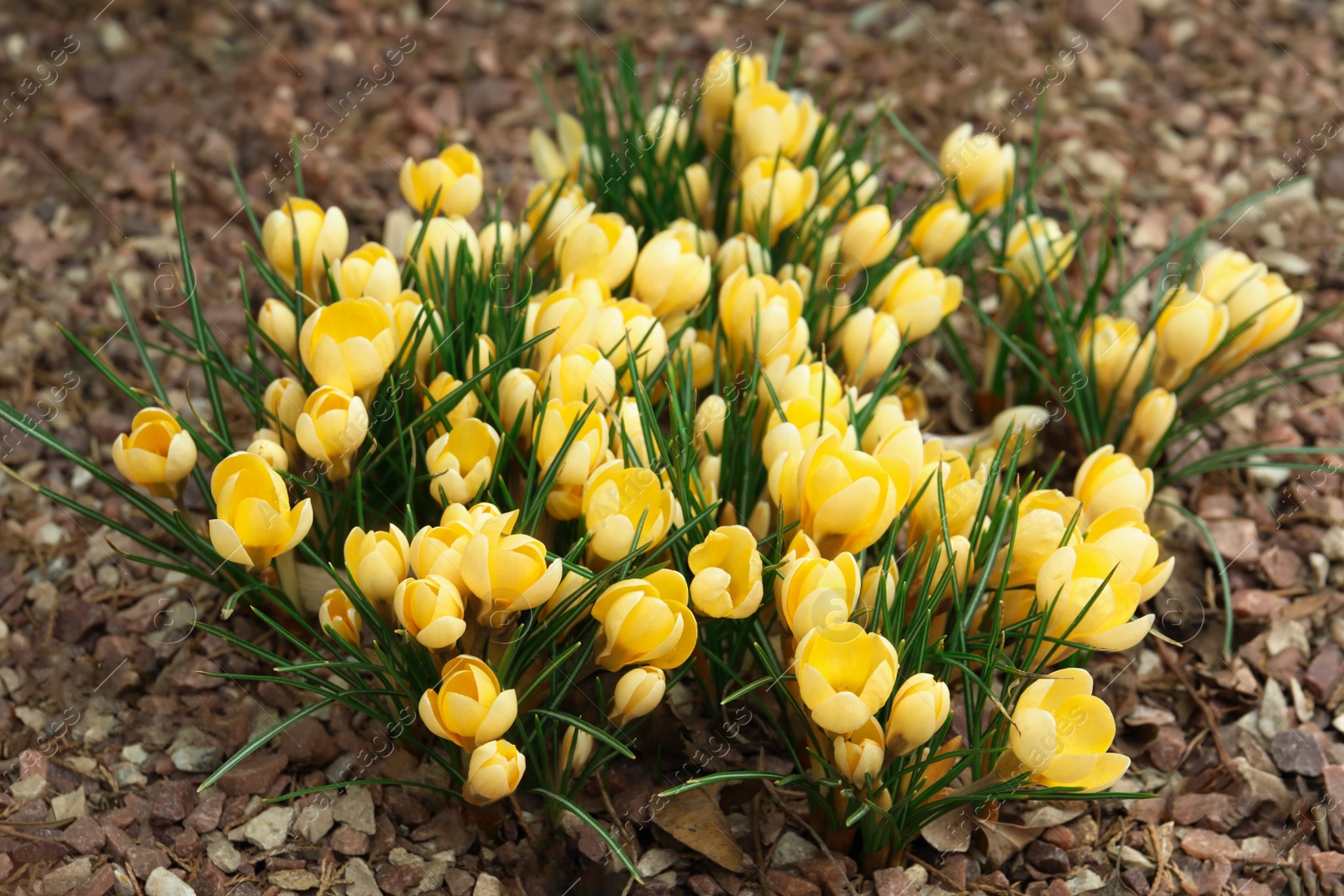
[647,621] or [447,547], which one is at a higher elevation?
[447,547]

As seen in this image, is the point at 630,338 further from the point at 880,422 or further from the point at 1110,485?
the point at 1110,485

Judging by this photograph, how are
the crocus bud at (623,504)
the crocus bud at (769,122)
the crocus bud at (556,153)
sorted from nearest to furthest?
the crocus bud at (623,504)
the crocus bud at (769,122)
the crocus bud at (556,153)

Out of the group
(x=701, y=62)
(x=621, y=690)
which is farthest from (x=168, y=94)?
(x=621, y=690)

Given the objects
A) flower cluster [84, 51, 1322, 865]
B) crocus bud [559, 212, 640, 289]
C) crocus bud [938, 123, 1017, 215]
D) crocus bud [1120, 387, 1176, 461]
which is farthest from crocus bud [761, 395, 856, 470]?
crocus bud [938, 123, 1017, 215]

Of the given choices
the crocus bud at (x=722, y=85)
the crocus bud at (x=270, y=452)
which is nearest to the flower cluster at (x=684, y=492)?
the crocus bud at (x=270, y=452)

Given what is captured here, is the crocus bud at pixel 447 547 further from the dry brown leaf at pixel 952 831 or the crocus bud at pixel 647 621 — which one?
the dry brown leaf at pixel 952 831

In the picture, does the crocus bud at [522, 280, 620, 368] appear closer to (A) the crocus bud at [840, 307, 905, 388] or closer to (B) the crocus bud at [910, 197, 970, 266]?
(A) the crocus bud at [840, 307, 905, 388]

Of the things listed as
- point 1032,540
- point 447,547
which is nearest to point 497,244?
point 447,547
